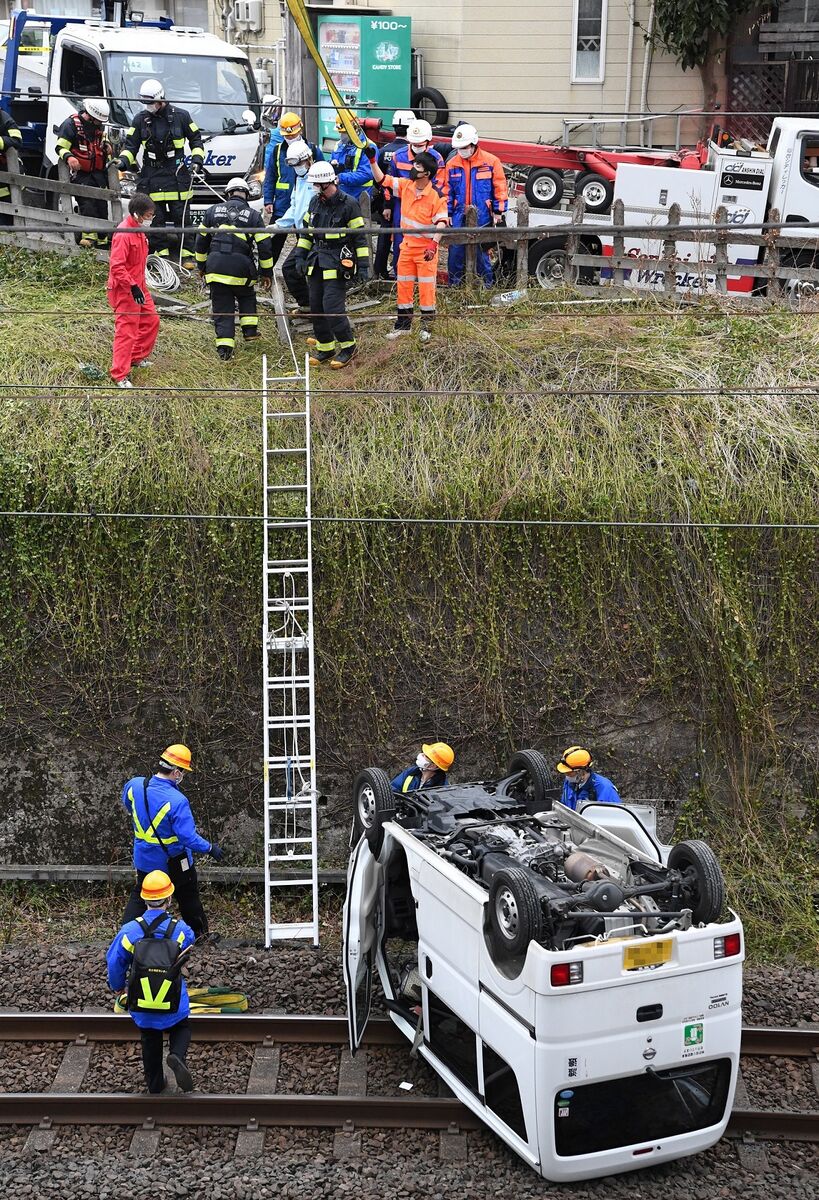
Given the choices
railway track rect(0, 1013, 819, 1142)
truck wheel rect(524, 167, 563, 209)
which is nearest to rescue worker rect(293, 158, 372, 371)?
truck wheel rect(524, 167, 563, 209)

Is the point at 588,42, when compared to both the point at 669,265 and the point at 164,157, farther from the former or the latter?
the point at 164,157

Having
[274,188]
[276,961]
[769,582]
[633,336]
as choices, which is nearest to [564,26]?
[274,188]

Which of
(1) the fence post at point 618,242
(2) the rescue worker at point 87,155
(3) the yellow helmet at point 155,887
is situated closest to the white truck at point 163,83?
(2) the rescue worker at point 87,155

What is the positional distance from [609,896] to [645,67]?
18.7 m

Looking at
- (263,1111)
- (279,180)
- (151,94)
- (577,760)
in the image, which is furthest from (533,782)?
(151,94)

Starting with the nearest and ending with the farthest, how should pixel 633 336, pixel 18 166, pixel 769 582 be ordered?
pixel 769 582
pixel 633 336
pixel 18 166

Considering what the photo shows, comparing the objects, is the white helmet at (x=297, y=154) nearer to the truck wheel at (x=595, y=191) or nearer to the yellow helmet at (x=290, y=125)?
the yellow helmet at (x=290, y=125)

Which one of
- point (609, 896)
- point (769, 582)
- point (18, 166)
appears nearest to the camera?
point (609, 896)

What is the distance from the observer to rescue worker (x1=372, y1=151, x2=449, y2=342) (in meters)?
12.9

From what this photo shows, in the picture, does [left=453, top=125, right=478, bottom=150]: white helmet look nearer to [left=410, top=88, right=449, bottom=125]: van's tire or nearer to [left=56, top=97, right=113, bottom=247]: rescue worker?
[left=56, top=97, right=113, bottom=247]: rescue worker

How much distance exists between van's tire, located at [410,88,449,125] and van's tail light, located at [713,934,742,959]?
59.7 ft

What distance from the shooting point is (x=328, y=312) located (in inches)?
494

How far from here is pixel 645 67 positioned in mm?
21953

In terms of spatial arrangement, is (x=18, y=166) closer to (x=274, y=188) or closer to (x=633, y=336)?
(x=274, y=188)
